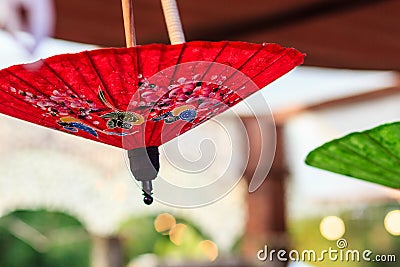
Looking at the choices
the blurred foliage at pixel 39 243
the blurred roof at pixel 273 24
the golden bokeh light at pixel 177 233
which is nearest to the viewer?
the blurred roof at pixel 273 24

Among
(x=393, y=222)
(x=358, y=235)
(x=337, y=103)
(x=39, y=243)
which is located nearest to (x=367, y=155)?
(x=337, y=103)

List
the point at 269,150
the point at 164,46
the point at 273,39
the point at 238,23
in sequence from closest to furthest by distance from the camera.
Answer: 1. the point at 164,46
2. the point at 269,150
3. the point at 238,23
4. the point at 273,39

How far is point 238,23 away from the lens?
1.81 metres

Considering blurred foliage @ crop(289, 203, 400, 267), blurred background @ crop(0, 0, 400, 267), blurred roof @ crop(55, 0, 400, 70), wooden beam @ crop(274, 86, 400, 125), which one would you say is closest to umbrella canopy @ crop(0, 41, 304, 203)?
blurred roof @ crop(55, 0, 400, 70)

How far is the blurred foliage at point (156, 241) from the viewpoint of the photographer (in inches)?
127

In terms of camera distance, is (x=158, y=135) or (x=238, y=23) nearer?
(x=158, y=135)

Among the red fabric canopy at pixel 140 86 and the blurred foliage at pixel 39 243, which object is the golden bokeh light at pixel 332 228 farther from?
the red fabric canopy at pixel 140 86

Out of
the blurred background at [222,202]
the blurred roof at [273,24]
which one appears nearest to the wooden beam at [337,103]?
the blurred background at [222,202]

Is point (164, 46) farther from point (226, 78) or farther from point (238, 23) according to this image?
point (238, 23)

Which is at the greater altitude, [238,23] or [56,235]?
[238,23]

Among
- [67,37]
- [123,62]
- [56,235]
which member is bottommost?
[56,235]

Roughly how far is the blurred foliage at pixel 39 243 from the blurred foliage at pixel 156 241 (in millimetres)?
215

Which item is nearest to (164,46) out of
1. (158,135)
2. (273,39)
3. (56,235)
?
(158,135)

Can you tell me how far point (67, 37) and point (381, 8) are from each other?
78cm
